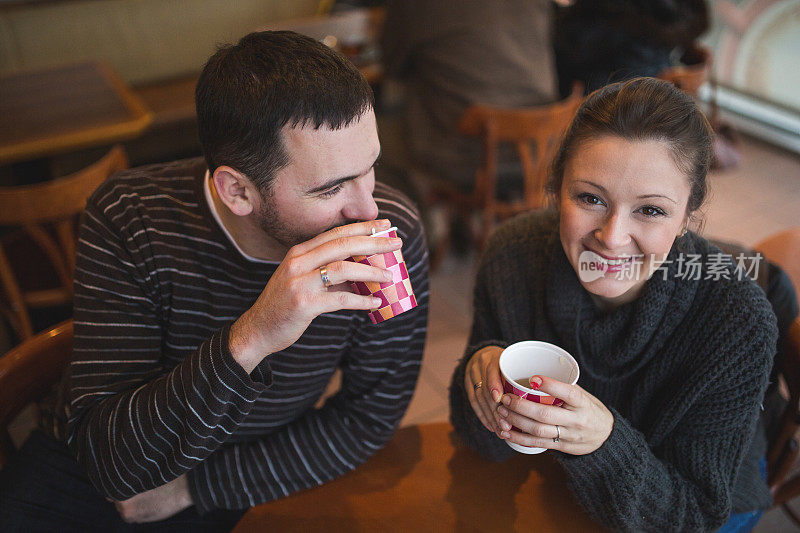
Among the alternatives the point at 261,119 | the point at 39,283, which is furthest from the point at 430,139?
the point at 261,119

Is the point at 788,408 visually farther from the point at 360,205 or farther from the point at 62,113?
the point at 62,113

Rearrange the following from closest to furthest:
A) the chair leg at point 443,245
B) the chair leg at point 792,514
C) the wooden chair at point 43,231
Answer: the chair leg at point 792,514, the wooden chair at point 43,231, the chair leg at point 443,245

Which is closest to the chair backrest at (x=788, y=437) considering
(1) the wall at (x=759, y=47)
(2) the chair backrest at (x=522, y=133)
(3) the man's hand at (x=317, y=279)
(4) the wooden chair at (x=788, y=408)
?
(4) the wooden chair at (x=788, y=408)

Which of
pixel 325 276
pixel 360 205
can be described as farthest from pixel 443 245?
pixel 325 276

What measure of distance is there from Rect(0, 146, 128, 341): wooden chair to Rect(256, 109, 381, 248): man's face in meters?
1.23

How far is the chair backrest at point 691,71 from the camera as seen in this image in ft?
10.6

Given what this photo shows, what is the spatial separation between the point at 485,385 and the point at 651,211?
1.48 feet

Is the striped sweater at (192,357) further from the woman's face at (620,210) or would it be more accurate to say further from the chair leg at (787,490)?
the chair leg at (787,490)

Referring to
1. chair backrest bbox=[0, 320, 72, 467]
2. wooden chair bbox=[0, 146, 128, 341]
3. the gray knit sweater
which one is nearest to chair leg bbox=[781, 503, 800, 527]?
the gray knit sweater

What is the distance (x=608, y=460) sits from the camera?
114 cm

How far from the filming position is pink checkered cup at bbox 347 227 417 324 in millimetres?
1052

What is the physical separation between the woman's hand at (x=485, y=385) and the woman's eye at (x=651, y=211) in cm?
38

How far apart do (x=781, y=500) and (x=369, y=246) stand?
4.32 ft

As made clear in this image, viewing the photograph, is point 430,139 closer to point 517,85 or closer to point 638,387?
point 517,85
